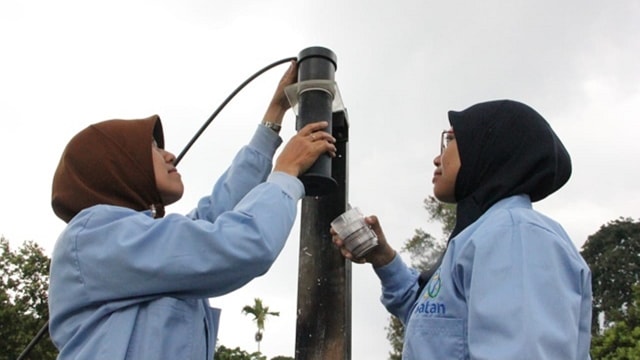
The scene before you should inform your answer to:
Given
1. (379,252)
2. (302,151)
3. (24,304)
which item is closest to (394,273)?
(379,252)

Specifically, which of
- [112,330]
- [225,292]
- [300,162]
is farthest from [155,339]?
[300,162]

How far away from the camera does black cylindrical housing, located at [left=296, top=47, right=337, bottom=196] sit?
2.19 m

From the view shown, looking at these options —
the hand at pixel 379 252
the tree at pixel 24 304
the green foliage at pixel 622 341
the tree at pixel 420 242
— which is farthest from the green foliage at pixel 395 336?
the hand at pixel 379 252

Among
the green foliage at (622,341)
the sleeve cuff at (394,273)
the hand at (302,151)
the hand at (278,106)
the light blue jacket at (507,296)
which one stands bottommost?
the light blue jacket at (507,296)

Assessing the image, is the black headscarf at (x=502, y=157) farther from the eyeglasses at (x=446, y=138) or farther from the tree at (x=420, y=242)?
the tree at (x=420, y=242)

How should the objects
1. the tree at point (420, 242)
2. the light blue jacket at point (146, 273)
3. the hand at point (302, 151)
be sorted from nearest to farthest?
1. the light blue jacket at point (146, 273)
2. the hand at point (302, 151)
3. the tree at point (420, 242)

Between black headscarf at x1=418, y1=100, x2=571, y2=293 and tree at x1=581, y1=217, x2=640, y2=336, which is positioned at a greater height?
tree at x1=581, y1=217, x2=640, y2=336

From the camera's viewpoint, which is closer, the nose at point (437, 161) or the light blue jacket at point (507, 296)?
the light blue jacket at point (507, 296)

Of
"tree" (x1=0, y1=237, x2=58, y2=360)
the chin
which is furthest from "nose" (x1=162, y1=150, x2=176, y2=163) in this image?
"tree" (x1=0, y1=237, x2=58, y2=360)

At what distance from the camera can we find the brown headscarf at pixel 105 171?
197 cm

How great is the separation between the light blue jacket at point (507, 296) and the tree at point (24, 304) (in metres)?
12.8

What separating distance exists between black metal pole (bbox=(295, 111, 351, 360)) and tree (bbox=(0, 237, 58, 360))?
12.0 m

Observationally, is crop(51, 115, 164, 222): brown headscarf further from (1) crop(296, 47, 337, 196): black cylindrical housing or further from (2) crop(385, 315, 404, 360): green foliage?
(2) crop(385, 315, 404, 360): green foliage

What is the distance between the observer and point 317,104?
228 cm
